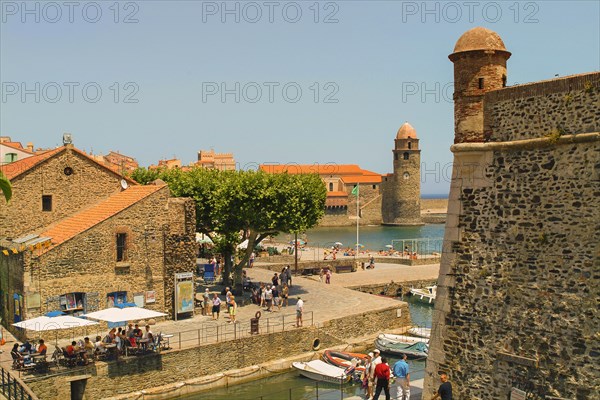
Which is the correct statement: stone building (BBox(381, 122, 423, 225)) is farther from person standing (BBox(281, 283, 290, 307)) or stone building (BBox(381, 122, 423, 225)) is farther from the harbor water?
the harbor water

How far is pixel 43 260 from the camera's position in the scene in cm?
2453

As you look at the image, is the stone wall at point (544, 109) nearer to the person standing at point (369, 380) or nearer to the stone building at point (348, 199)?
the person standing at point (369, 380)

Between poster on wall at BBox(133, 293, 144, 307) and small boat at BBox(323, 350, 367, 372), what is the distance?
310 inches

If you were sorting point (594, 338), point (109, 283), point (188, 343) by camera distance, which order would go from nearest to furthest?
point (594, 338) < point (188, 343) < point (109, 283)

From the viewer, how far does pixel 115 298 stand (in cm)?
2644

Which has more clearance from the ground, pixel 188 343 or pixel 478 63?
pixel 478 63

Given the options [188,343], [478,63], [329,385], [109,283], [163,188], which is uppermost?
[478,63]

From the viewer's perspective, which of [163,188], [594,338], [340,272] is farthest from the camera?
[340,272]

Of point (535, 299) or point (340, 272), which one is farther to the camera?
point (340, 272)

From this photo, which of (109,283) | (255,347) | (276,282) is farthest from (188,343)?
(276,282)

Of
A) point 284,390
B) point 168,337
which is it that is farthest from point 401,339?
point 168,337

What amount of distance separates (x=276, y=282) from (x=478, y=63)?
19.9 m

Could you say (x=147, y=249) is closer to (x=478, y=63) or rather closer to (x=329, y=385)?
(x=329, y=385)

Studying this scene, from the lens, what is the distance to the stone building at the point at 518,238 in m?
12.9
